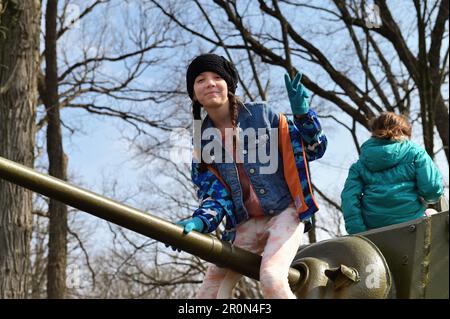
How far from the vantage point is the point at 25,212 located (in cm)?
820

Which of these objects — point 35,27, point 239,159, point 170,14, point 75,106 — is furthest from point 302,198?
point 75,106

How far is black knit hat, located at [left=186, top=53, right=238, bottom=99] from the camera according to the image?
3511 mm

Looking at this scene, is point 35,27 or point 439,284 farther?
point 35,27

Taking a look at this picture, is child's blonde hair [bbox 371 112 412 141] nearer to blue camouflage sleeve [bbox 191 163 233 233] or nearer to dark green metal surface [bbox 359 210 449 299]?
dark green metal surface [bbox 359 210 449 299]

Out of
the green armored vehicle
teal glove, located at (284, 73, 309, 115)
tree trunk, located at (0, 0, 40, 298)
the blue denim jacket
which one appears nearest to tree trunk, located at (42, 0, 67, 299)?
tree trunk, located at (0, 0, 40, 298)

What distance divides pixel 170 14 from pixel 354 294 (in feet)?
33.5

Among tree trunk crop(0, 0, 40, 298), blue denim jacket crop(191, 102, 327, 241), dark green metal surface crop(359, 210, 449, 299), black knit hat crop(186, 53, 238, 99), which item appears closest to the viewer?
dark green metal surface crop(359, 210, 449, 299)

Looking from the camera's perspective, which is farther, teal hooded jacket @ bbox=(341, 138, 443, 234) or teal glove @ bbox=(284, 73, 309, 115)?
teal hooded jacket @ bbox=(341, 138, 443, 234)

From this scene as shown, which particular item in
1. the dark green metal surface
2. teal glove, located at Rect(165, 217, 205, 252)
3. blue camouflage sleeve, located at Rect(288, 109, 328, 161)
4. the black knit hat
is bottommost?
the dark green metal surface

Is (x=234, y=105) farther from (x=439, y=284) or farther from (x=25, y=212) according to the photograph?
(x=25, y=212)

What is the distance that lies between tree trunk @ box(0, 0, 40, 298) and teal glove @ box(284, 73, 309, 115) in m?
5.54

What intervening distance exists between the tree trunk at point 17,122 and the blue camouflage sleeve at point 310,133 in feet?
17.5

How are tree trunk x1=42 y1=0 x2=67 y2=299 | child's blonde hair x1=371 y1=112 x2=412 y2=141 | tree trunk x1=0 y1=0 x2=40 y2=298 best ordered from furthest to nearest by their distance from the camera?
tree trunk x1=42 y1=0 x2=67 y2=299 → tree trunk x1=0 y1=0 x2=40 y2=298 → child's blonde hair x1=371 y1=112 x2=412 y2=141

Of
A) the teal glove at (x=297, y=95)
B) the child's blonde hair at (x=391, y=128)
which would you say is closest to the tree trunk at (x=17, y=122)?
the child's blonde hair at (x=391, y=128)
